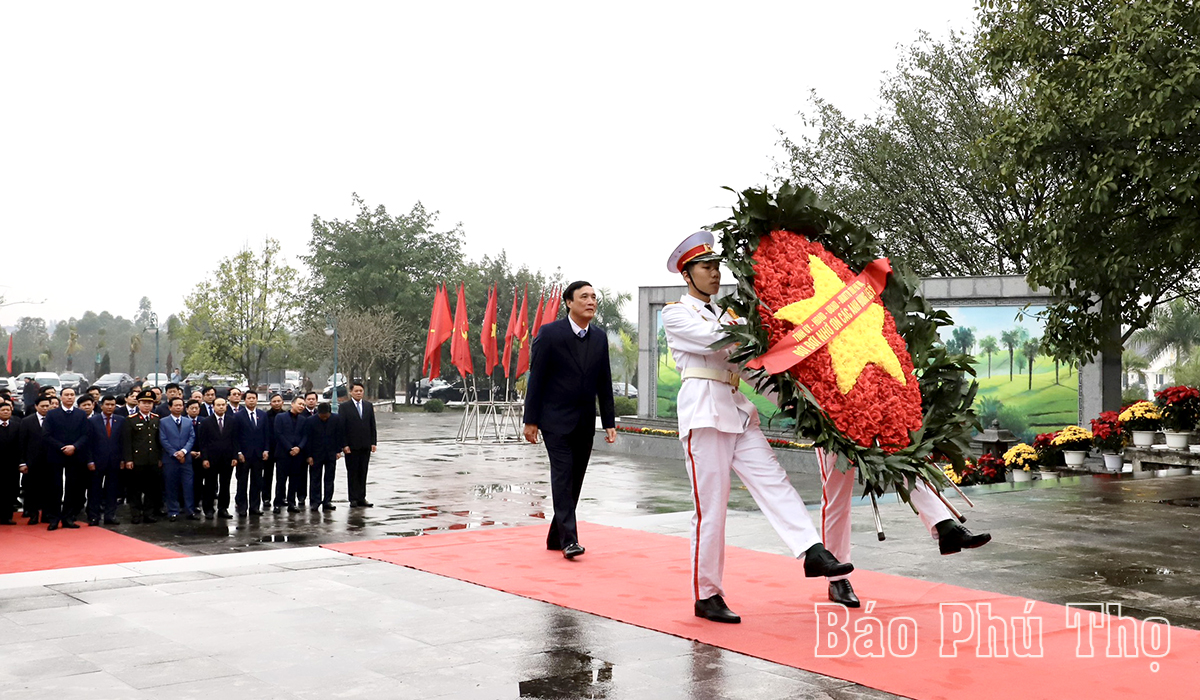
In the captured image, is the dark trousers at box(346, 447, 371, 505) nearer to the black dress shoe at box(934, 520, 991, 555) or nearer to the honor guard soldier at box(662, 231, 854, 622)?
the honor guard soldier at box(662, 231, 854, 622)

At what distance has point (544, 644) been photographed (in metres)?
5.28

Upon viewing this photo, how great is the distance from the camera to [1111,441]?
15961 millimetres

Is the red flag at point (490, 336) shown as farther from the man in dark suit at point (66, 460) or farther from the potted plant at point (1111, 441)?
the man in dark suit at point (66, 460)

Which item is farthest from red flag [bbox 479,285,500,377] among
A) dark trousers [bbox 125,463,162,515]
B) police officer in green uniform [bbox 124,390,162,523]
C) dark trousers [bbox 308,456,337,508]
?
police officer in green uniform [bbox 124,390,162,523]

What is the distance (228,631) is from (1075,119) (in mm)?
10928

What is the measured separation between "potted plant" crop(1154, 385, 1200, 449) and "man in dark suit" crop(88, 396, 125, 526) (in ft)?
44.3

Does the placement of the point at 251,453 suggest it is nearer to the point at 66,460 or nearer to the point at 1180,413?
the point at 66,460

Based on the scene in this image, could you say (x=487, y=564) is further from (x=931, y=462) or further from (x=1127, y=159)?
(x=1127, y=159)

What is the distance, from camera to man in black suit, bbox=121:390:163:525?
1129 centimetres

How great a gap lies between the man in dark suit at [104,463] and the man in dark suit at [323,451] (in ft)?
6.74

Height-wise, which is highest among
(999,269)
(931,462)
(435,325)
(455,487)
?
(999,269)

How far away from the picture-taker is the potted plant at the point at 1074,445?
1631 centimetres

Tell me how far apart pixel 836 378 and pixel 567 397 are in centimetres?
289

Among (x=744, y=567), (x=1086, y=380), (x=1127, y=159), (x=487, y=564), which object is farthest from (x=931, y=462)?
(x=1086, y=380)
